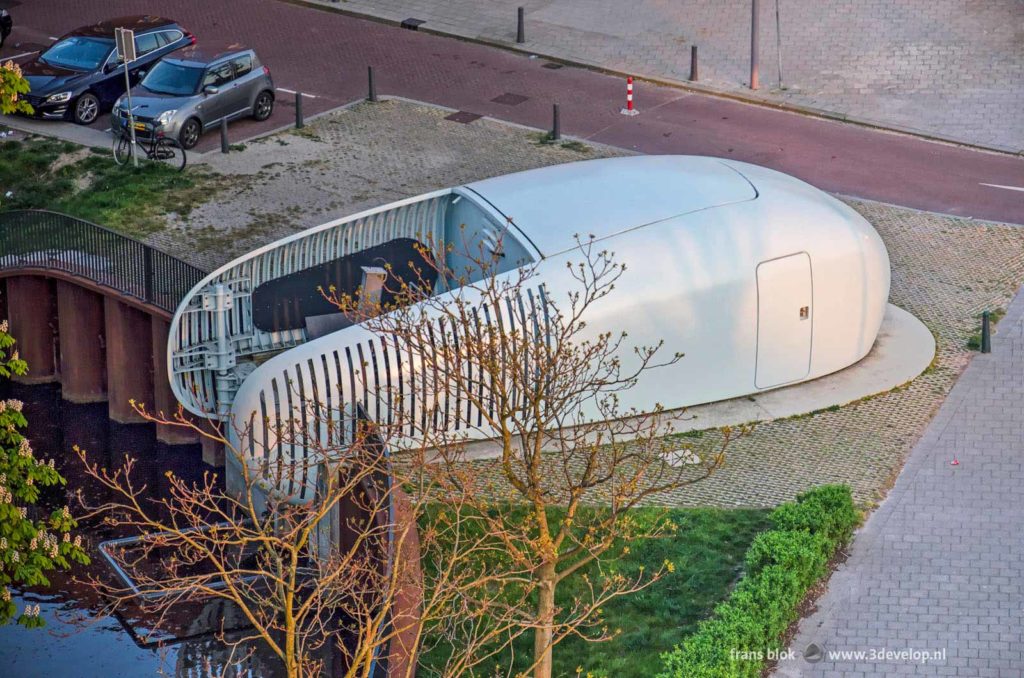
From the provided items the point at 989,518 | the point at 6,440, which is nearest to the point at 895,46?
the point at 989,518

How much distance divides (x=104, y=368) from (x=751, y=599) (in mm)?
11311

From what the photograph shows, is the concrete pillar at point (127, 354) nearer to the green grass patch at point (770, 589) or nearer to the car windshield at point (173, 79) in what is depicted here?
the car windshield at point (173, 79)

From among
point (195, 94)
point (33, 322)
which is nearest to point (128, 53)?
point (195, 94)

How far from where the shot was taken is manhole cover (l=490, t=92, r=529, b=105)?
104 ft

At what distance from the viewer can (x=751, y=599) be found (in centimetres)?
1628

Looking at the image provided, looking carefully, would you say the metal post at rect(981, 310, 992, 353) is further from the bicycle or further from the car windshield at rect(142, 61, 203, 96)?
the car windshield at rect(142, 61, 203, 96)

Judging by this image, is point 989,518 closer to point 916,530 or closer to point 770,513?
point 916,530

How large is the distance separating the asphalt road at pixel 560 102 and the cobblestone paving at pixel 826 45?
763 millimetres

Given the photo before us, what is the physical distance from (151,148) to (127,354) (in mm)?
6861

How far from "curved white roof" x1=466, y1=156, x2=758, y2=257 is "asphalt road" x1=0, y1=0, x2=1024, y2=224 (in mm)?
6496

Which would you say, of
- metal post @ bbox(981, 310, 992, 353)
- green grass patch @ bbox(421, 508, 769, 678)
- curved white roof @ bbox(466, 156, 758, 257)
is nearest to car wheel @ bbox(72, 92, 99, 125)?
curved white roof @ bbox(466, 156, 758, 257)

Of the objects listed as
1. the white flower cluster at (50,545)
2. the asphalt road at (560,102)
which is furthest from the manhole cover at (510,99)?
the white flower cluster at (50,545)

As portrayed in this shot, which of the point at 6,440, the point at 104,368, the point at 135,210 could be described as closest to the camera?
the point at 6,440

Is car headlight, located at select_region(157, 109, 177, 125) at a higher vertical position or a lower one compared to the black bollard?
higher
